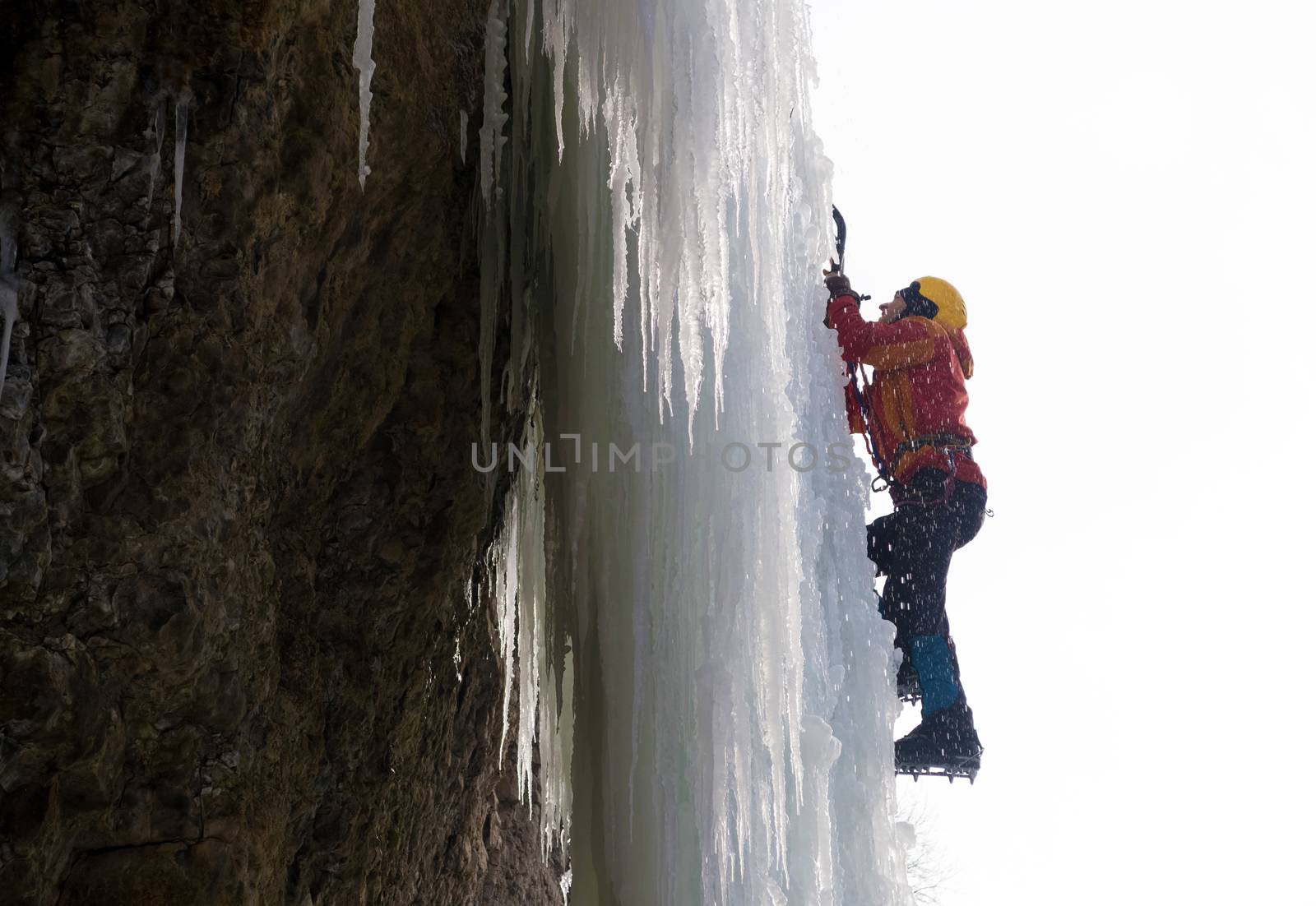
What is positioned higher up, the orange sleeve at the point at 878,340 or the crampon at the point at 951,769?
the orange sleeve at the point at 878,340

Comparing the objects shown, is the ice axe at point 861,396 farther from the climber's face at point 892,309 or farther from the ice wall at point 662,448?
the ice wall at point 662,448

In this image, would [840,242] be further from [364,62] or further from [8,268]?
[8,268]

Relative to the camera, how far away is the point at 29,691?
1603 millimetres

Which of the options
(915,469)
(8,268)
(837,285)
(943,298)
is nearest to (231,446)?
(8,268)

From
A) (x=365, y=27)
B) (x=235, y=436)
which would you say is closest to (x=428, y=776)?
(x=235, y=436)

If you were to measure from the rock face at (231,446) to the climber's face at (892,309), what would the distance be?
2.09 metres

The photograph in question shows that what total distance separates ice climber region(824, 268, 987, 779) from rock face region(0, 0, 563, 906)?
1.80m

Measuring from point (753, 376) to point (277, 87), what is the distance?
131cm

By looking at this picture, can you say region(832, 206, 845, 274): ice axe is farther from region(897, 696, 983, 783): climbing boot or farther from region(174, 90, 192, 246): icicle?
region(174, 90, 192, 246): icicle

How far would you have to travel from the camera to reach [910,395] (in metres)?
4.20

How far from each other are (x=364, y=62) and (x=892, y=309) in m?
2.80

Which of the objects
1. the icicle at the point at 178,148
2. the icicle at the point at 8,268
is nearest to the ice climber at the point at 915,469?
the icicle at the point at 178,148

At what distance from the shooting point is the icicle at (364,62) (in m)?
2.13

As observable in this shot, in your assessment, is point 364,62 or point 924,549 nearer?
point 364,62
